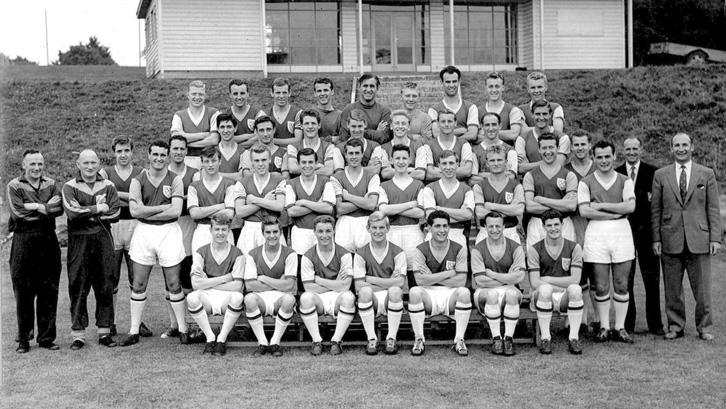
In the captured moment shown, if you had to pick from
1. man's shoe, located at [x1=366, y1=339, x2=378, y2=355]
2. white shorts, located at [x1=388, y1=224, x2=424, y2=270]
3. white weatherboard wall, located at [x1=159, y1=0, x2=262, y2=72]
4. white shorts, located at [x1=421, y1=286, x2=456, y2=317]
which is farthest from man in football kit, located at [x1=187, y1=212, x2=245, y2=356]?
white weatherboard wall, located at [x1=159, y1=0, x2=262, y2=72]

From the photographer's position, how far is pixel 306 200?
7.92m

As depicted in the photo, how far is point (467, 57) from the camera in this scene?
26.5m

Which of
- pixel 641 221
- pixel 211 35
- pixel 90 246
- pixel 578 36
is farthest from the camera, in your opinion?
pixel 578 36

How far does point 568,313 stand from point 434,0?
1999 centimetres

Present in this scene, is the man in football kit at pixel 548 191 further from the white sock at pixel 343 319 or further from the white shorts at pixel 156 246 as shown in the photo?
the white shorts at pixel 156 246

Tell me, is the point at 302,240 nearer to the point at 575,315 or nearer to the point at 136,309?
the point at 136,309

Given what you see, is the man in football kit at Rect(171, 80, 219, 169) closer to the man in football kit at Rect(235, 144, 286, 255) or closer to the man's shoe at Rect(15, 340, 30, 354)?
the man in football kit at Rect(235, 144, 286, 255)

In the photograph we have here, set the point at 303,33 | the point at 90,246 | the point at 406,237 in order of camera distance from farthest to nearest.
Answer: the point at 303,33, the point at 406,237, the point at 90,246

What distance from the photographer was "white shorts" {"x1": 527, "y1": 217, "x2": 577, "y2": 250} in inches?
318

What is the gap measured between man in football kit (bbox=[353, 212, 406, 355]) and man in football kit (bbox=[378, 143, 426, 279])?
293 millimetres

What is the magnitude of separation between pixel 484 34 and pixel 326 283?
2041cm

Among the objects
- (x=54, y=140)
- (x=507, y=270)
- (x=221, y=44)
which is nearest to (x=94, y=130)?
(x=54, y=140)

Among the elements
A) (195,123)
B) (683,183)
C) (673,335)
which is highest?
(195,123)

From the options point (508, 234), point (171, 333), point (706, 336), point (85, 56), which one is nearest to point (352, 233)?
point (508, 234)
